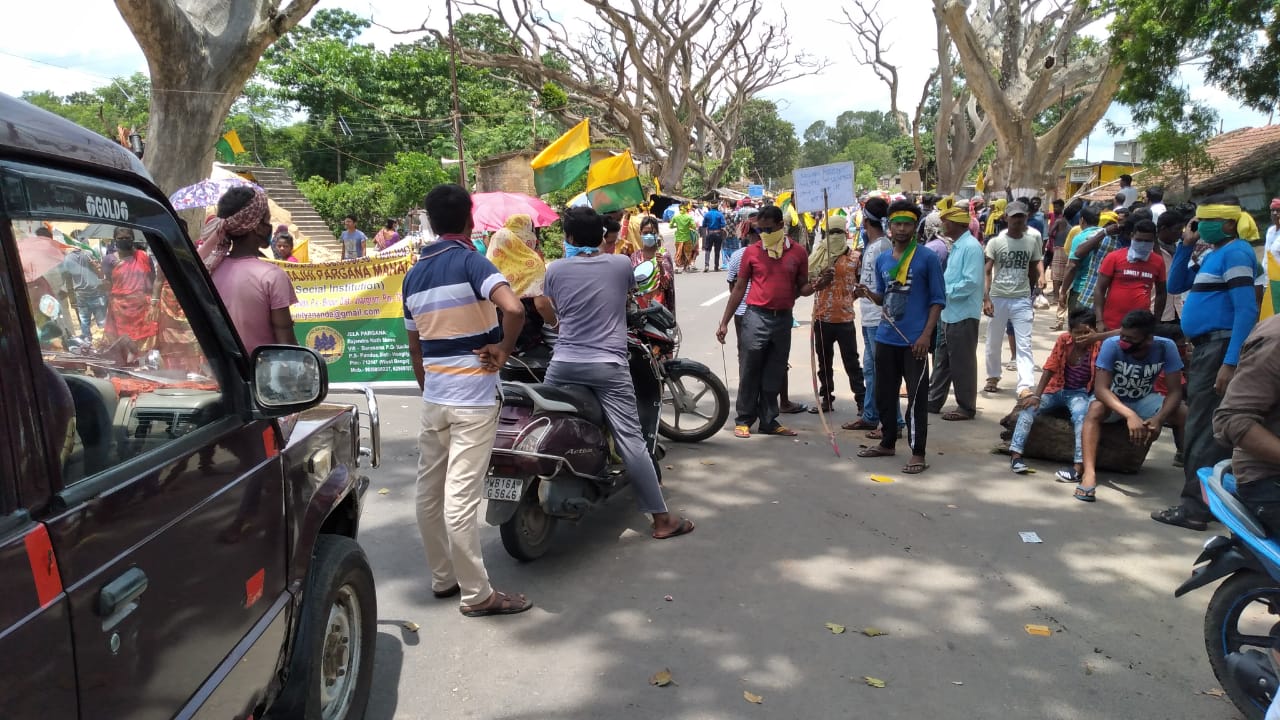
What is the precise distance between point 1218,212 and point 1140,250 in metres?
1.31

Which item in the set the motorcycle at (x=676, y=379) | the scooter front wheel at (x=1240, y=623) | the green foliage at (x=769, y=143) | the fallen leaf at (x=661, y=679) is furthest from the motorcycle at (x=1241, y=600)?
the green foliage at (x=769, y=143)

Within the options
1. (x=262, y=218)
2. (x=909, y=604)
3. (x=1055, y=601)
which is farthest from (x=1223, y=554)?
(x=262, y=218)

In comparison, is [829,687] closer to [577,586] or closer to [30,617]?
[577,586]

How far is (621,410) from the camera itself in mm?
4574

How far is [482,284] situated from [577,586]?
162cm

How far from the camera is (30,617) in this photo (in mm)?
1389

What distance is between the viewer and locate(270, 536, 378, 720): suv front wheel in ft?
8.11

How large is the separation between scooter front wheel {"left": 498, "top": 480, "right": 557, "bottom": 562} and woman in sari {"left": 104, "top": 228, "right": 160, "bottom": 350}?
7.58 ft

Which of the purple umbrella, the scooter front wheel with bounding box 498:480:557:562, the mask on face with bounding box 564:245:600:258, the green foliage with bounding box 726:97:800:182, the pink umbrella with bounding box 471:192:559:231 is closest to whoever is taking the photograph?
the scooter front wheel with bounding box 498:480:557:562

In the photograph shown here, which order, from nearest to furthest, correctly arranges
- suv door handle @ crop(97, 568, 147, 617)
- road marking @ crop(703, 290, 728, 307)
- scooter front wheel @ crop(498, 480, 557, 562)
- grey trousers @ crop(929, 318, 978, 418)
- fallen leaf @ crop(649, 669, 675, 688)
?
suv door handle @ crop(97, 568, 147, 617), fallen leaf @ crop(649, 669, 675, 688), scooter front wheel @ crop(498, 480, 557, 562), grey trousers @ crop(929, 318, 978, 418), road marking @ crop(703, 290, 728, 307)

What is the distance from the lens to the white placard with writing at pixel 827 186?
7.79 metres

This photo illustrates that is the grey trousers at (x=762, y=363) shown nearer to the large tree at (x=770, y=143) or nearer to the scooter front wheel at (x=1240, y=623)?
the scooter front wheel at (x=1240, y=623)

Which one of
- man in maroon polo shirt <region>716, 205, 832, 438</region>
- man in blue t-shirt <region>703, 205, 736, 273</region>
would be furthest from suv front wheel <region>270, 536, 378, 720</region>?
man in blue t-shirt <region>703, 205, 736, 273</region>

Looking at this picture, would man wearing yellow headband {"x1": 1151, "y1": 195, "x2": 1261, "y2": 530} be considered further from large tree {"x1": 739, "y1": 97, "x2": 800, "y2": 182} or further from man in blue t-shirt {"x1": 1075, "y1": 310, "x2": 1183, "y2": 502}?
large tree {"x1": 739, "y1": 97, "x2": 800, "y2": 182}
